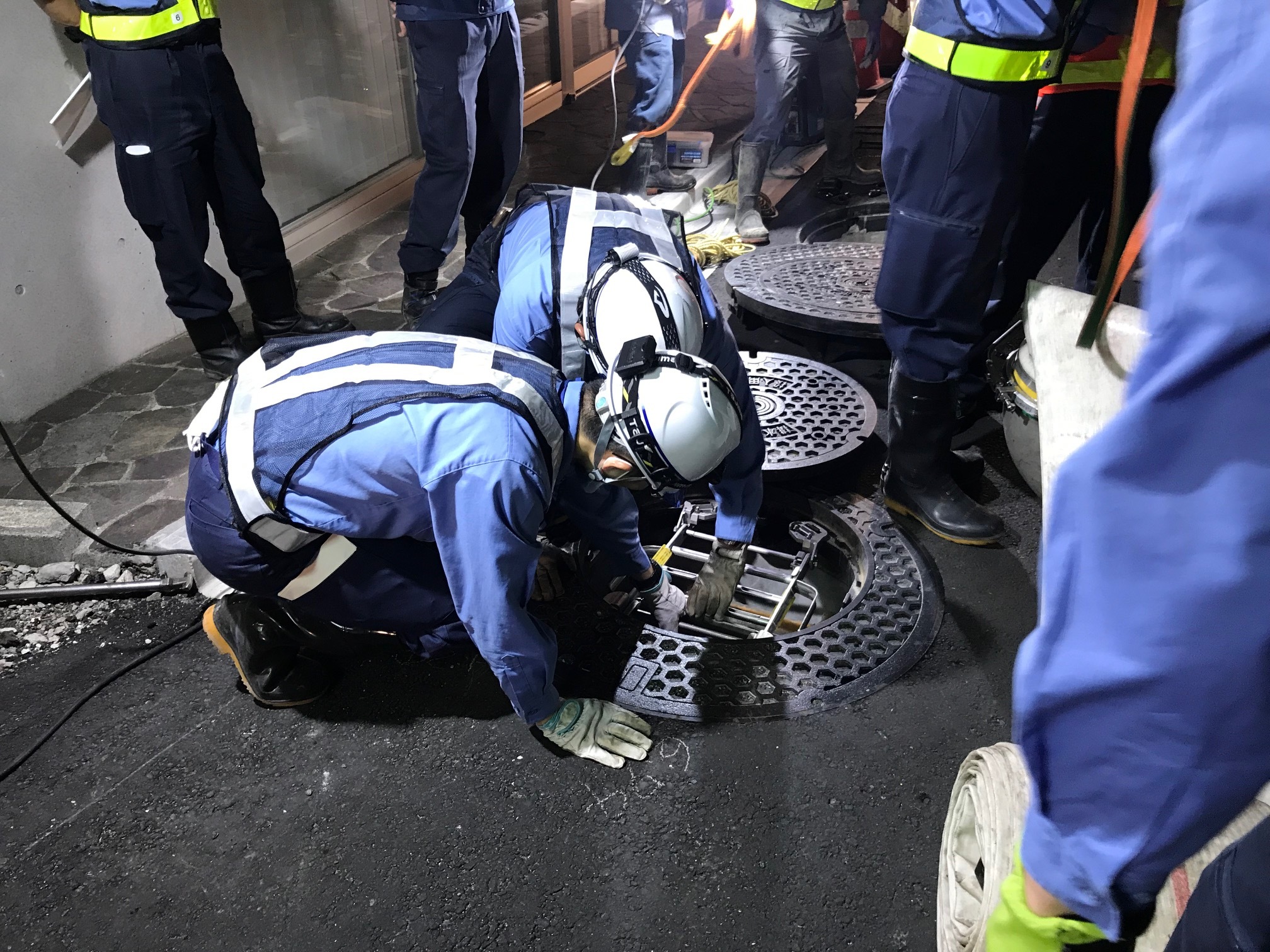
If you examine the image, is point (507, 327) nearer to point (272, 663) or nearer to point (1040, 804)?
point (272, 663)

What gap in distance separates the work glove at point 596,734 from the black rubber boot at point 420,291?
242 cm

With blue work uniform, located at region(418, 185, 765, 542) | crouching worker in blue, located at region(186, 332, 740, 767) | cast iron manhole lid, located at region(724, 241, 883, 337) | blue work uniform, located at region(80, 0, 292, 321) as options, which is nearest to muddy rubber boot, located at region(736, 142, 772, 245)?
cast iron manhole lid, located at region(724, 241, 883, 337)

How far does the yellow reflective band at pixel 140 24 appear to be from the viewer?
9.43 ft

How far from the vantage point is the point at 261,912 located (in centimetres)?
172

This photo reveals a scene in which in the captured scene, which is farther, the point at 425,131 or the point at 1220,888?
the point at 425,131

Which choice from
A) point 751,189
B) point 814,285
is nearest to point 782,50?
point 751,189

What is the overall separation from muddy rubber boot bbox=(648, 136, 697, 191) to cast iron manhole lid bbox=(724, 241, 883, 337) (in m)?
1.23

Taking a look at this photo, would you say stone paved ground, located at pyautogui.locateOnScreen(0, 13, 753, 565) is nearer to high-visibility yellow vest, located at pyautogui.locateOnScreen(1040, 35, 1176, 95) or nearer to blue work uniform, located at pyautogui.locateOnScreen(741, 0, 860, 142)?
blue work uniform, located at pyautogui.locateOnScreen(741, 0, 860, 142)

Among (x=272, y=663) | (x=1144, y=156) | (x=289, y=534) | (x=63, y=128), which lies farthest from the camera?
(x=63, y=128)

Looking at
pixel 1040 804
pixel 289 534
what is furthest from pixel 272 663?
pixel 1040 804

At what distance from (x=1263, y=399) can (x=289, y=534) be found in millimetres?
1832

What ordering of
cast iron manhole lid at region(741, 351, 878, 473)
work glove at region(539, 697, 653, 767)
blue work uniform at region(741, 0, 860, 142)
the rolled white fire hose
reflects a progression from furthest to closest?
blue work uniform at region(741, 0, 860, 142) → cast iron manhole lid at region(741, 351, 878, 473) → work glove at region(539, 697, 653, 767) → the rolled white fire hose

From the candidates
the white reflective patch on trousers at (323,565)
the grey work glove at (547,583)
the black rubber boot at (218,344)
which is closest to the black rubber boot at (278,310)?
the black rubber boot at (218,344)

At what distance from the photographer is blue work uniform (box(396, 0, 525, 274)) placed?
11.4 ft
